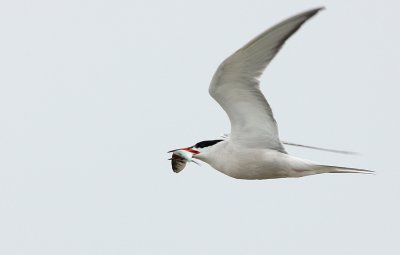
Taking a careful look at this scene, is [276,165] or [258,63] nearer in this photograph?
[258,63]

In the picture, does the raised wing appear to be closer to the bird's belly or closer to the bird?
the bird

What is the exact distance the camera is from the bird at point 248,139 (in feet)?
27.6

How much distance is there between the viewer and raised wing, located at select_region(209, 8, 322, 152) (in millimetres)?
7594

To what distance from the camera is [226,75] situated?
840 centimetres

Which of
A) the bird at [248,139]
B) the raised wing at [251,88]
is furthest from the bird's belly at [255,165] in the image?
the raised wing at [251,88]

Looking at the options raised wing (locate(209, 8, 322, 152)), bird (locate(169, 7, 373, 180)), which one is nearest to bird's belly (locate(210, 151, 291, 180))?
bird (locate(169, 7, 373, 180))

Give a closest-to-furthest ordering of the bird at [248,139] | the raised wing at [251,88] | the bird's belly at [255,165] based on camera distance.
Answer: the raised wing at [251,88], the bird at [248,139], the bird's belly at [255,165]

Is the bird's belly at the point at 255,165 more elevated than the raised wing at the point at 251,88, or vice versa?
the raised wing at the point at 251,88

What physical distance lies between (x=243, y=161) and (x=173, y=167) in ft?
5.49

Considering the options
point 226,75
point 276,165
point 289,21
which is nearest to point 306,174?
point 276,165

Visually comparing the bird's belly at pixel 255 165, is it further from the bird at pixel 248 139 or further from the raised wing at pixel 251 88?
→ the raised wing at pixel 251 88

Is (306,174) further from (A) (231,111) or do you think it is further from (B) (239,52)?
(B) (239,52)

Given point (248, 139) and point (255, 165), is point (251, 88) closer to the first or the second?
point (248, 139)

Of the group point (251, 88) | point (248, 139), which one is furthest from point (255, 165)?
point (251, 88)
